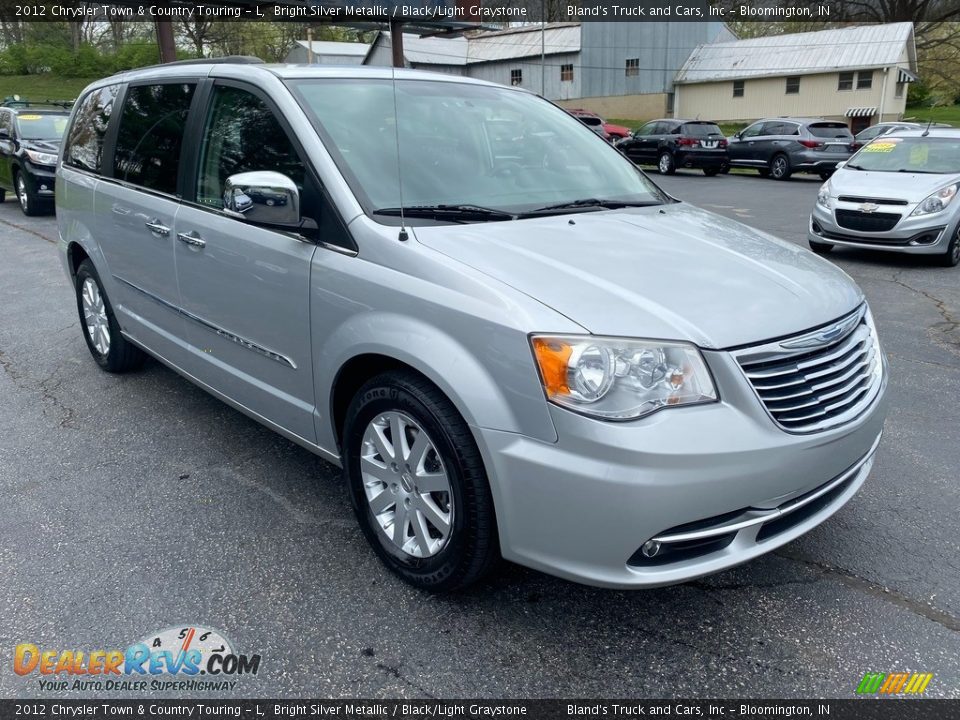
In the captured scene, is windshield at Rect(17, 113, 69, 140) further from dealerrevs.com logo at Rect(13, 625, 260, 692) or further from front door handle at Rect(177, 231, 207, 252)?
dealerrevs.com logo at Rect(13, 625, 260, 692)

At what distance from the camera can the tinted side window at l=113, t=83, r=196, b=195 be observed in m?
3.85

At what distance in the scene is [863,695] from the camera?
231cm

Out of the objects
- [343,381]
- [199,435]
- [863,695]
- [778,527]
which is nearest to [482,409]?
[343,381]

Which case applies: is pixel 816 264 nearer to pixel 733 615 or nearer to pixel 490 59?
pixel 733 615

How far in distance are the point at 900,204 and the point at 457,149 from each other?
7141 millimetres

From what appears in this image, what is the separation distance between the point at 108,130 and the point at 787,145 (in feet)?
66.2

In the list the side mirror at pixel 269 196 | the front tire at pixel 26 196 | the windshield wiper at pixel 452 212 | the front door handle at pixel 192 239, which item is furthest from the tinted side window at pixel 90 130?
the front tire at pixel 26 196

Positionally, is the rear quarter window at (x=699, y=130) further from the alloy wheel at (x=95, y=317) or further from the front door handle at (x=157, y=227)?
the front door handle at (x=157, y=227)

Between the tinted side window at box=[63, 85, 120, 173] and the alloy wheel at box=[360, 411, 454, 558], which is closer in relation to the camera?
the alloy wheel at box=[360, 411, 454, 558]

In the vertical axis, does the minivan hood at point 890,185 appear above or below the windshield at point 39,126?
below

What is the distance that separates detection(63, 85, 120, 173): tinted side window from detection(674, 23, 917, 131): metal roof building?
126 feet

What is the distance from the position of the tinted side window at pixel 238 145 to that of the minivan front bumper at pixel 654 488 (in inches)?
59.6

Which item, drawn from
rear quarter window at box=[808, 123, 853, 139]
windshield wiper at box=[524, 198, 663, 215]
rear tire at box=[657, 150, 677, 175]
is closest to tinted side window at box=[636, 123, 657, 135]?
rear tire at box=[657, 150, 677, 175]

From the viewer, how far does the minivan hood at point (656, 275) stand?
2.34 metres
